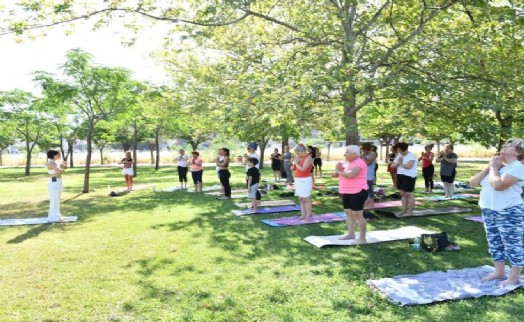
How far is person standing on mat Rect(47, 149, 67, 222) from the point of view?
8883 millimetres

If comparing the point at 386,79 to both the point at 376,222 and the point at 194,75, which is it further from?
the point at 194,75

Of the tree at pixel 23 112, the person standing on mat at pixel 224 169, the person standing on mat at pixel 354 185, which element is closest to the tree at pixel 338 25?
the person standing on mat at pixel 354 185

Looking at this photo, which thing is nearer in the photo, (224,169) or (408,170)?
(408,170)

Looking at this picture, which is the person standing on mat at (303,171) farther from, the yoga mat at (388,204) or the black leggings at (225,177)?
the black leggings at (225,177)

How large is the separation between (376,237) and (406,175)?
7.49 ft

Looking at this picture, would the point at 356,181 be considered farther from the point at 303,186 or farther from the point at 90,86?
the point at 90,86

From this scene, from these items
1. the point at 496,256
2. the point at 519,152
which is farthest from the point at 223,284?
the point at 519,152

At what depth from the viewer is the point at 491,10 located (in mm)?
7762

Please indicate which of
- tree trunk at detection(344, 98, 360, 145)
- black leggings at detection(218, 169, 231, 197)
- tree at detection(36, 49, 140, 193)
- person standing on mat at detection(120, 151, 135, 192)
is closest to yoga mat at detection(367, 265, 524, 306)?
tree trunk at detection(344, 98, 360, 145)

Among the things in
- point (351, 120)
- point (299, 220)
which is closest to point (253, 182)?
point (299, 220)

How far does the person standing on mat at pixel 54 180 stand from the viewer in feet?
29.1

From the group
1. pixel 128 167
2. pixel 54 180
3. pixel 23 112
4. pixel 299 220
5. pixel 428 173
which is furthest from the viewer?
pixel 23 112

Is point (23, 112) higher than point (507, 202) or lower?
higher

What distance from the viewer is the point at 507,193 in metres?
4.39
